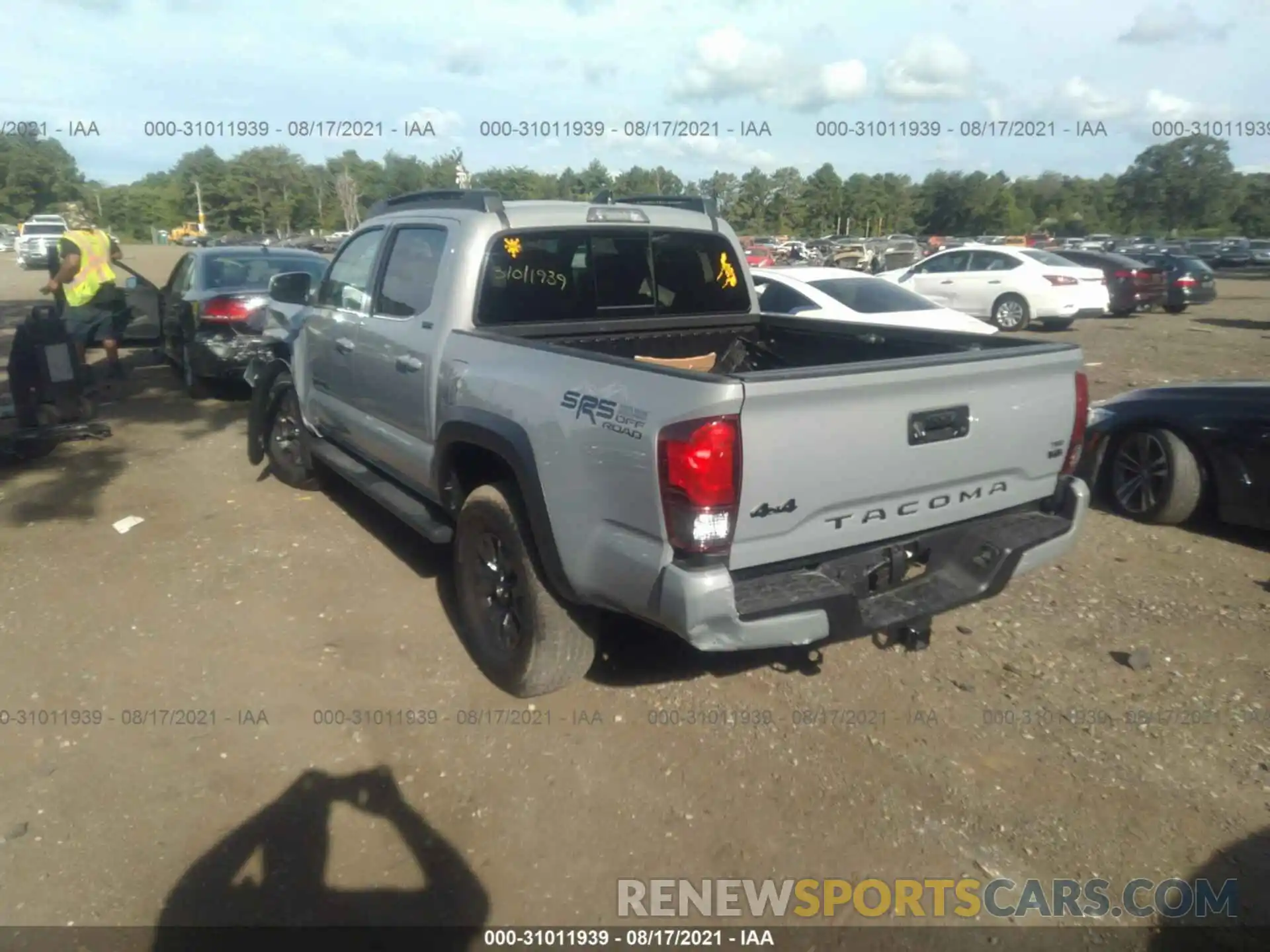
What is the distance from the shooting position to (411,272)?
4.98 metres

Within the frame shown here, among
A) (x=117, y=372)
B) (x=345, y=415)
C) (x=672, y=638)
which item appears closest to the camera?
(x=672, y=638)

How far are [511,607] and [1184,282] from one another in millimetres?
22884

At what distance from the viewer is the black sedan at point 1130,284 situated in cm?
2098

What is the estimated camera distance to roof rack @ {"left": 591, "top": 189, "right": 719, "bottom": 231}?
17.8 ft

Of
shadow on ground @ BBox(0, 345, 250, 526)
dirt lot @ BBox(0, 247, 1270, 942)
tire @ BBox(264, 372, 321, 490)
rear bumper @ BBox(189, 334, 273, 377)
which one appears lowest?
dirt lot @ BBox(0, 247, 1270, 942)

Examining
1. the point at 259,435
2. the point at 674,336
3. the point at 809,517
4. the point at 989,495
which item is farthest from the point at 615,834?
the point at 259,435

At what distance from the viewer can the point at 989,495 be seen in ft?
12.7

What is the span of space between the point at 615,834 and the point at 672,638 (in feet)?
5.13

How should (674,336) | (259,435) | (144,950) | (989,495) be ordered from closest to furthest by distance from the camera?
(144,950) → (989,495) → (674,336) → (259,435)

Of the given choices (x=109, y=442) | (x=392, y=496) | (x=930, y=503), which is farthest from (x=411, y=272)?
(x=109, y=442)

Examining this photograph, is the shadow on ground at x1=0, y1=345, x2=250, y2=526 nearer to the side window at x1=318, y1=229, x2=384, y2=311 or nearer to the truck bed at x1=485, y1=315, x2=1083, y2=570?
the side window at x1=318, y1=229, x2=384, y2=311

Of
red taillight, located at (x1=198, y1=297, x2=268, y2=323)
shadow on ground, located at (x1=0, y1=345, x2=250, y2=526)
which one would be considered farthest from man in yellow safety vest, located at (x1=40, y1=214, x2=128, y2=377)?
red taillight, located at (x1=198, y1=297, x2=268, y2=323)

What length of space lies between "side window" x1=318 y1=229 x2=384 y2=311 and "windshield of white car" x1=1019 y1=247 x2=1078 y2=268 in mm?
15197

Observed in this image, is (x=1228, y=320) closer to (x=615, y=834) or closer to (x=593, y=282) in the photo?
(x=593, y=282)
